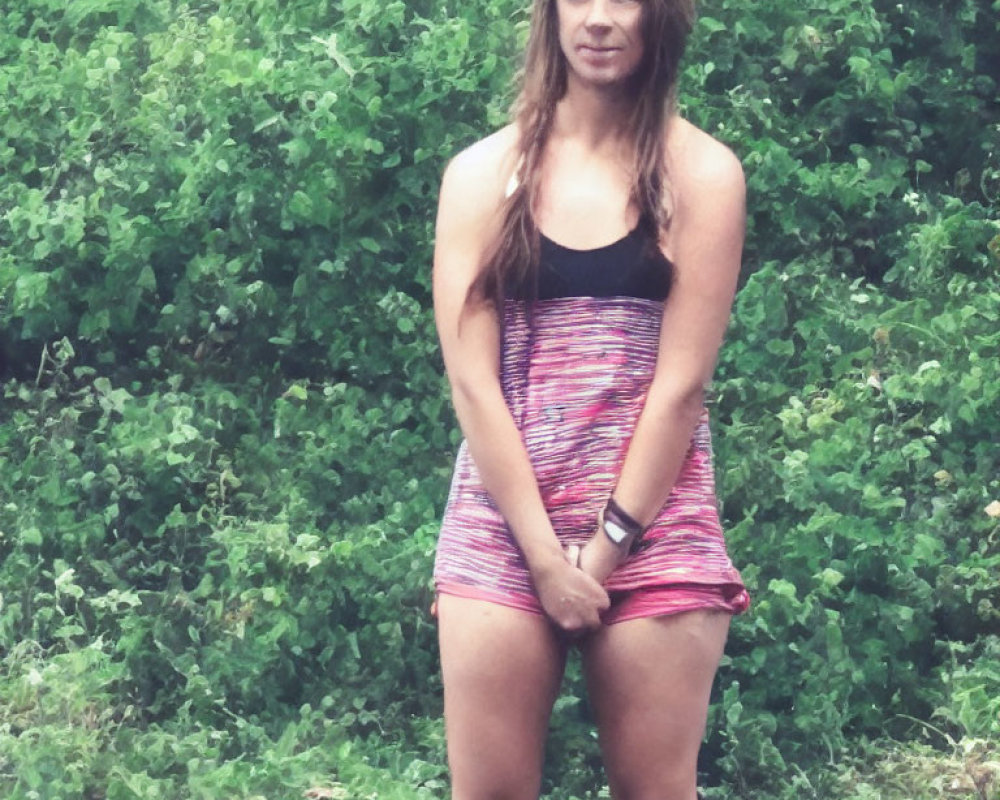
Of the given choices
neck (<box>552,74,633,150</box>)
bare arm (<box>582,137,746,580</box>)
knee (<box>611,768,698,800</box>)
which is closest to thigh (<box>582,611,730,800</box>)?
knee (<box>611,768,698,800</box>)

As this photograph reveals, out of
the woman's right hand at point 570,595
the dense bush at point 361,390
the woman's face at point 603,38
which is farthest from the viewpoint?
the dense bush at point 361,390

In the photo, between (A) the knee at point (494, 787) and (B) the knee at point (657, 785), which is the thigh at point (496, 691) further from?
(B) the knee at point (657, 785)

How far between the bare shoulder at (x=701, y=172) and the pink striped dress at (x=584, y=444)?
197 mm

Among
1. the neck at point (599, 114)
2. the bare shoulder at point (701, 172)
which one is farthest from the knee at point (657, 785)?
the neck at point (599, 114)

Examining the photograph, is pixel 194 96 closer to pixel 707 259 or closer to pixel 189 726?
pixel 189 726

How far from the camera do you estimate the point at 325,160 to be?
622cm

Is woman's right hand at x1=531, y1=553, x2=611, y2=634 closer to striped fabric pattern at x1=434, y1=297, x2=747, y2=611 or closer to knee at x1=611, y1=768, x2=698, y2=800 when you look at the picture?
striped fabric pattern at x1=434, y1=297, x2=747, y2=611

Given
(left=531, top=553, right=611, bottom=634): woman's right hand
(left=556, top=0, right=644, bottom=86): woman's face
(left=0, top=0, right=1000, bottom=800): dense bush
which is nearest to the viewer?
(left=531, top=553, right=611, bottom=634): woman's right hand

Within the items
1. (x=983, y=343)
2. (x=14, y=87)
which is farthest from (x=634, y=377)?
(x=14, y=87)

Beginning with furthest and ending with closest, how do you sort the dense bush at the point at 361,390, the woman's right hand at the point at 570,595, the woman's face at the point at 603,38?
the dense bush at the point at 361,390, the woman's face at the point at 603,38, the woman's right hand at the point at 570,595

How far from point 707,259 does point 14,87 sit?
4.20 meters

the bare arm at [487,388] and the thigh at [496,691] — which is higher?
the bare arm at [487,388]

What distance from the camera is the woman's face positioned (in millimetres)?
3232

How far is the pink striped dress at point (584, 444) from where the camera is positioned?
3.18m
